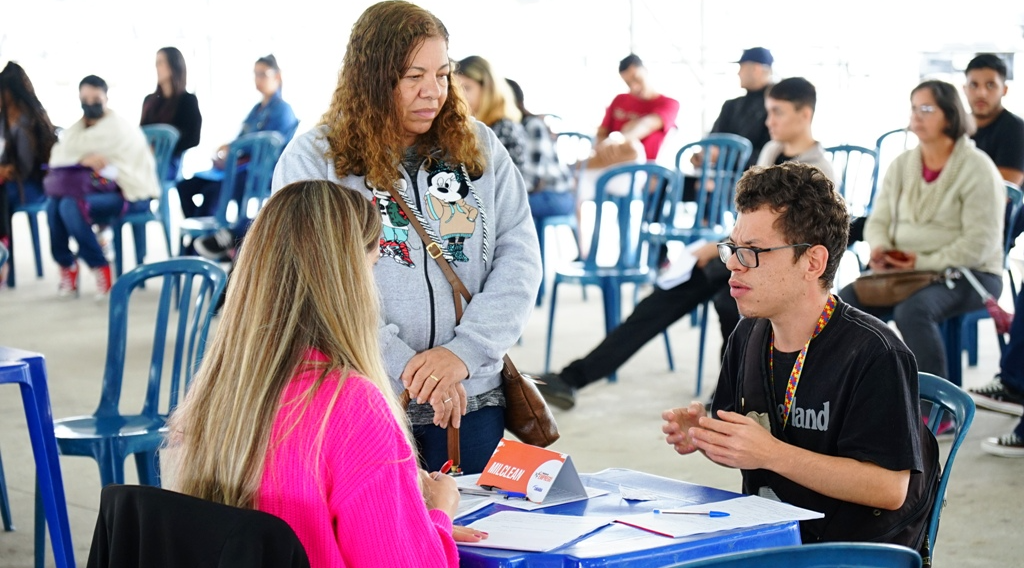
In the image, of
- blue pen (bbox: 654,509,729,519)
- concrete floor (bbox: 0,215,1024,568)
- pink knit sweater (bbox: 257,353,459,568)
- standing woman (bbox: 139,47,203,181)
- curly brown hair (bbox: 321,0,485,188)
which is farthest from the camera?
standing woman (bbox: 139,47,203,181)

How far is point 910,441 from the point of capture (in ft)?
5.67

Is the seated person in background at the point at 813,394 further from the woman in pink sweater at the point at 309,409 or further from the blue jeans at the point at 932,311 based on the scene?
the blue jeans at the point at 932,311

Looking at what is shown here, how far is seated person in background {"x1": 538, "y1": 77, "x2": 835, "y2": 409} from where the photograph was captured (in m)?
4.36

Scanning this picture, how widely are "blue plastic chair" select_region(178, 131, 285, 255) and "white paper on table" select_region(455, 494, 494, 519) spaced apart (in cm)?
467

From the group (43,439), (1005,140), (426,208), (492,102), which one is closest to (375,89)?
(426,208)

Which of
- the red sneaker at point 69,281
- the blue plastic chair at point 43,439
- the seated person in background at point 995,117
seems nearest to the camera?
the blue plastic chair at point 43,439

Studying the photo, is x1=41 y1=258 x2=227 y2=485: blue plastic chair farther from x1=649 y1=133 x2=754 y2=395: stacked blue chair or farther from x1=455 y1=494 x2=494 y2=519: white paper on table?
x1=649 y1=133 x2=754 y2=395: stacked blue chair

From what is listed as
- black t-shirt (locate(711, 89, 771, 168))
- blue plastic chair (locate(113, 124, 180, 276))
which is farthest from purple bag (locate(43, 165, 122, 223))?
black t-shirt (locate(711, 89, 771, 168))

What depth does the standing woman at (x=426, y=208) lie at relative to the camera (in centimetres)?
208

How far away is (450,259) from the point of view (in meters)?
2.15

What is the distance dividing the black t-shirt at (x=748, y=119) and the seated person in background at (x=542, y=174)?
1.00 meters

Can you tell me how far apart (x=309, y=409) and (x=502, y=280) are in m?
0.83

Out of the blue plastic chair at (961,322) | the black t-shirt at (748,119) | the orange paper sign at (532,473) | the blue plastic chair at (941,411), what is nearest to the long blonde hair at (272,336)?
the orange paper sign at (532,473)

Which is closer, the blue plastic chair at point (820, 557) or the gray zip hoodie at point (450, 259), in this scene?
the blue plastic chair at point (820, 557)
